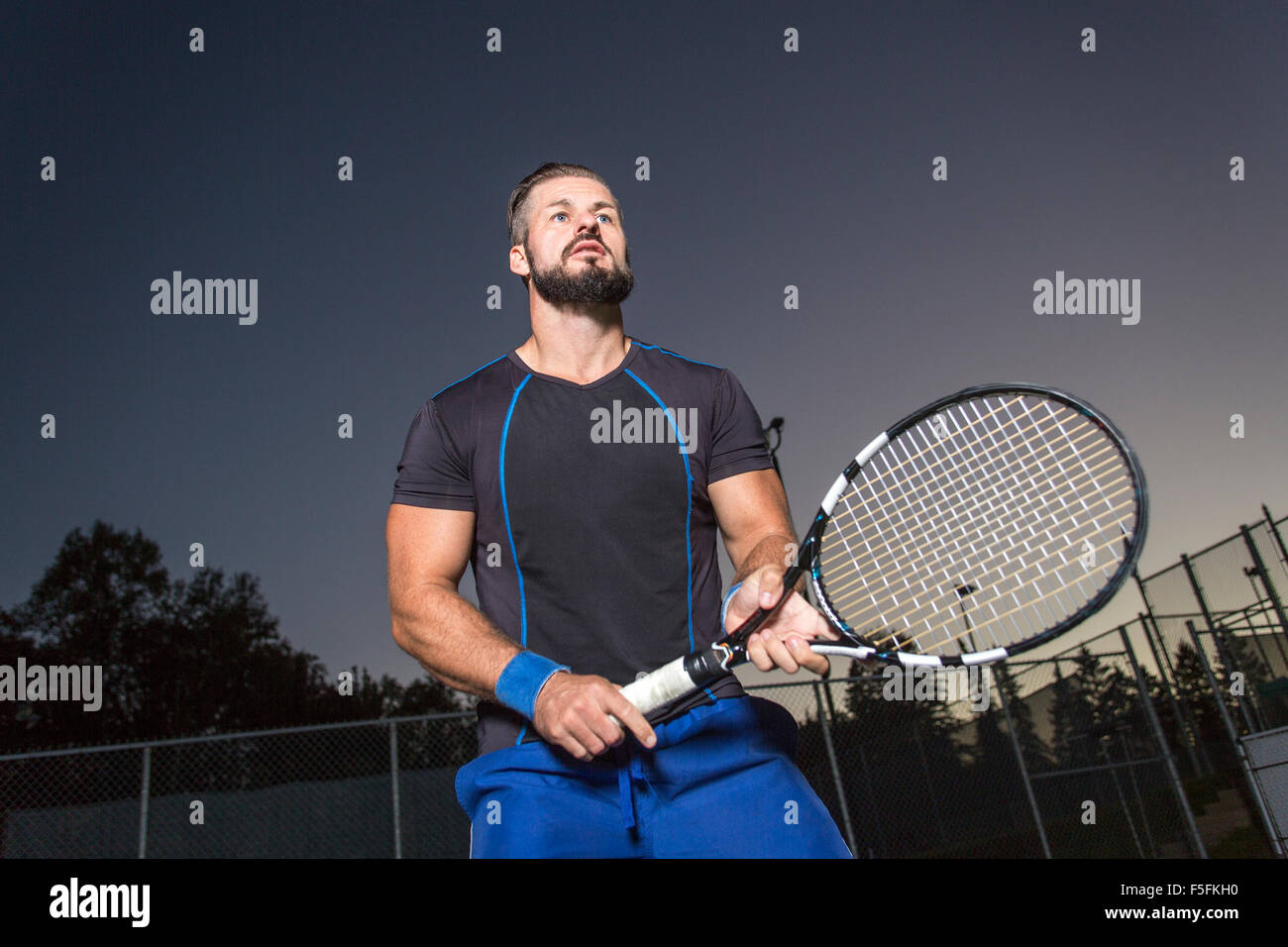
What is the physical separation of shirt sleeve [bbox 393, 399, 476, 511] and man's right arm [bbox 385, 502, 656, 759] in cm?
3

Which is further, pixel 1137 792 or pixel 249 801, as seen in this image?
pixel 249 801

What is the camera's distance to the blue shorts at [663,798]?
2.13 metres

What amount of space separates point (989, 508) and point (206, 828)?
37.7 feet

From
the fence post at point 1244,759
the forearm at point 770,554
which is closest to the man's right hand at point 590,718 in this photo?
the forearm at point 770,554

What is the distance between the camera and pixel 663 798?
7.35 feet

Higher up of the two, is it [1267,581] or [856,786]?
[1267,581]

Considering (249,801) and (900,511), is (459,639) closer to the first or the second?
(900,511)

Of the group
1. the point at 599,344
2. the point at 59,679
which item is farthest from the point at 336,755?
the point at 59,679

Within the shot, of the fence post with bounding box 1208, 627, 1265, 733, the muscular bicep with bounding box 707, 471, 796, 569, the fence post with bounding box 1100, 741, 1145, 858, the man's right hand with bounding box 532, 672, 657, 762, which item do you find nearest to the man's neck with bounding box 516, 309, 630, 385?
the muscular bicep with bounding box 707, 471, 796, 569

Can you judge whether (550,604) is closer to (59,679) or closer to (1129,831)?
(1129,831)

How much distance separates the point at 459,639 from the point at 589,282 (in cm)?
116

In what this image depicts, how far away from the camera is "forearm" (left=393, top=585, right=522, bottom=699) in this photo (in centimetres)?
226

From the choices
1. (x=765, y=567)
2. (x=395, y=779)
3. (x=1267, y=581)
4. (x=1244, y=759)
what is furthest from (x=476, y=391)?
(x=1267, y=581)
